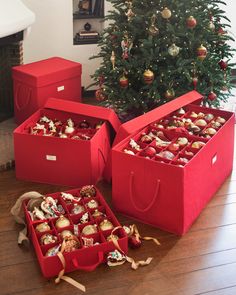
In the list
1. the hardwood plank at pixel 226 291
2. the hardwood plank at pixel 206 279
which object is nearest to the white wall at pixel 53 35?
the hardwood plank at pixel 206 279

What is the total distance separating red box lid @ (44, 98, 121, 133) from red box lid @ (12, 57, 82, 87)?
35cm

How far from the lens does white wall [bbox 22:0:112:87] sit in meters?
3.76

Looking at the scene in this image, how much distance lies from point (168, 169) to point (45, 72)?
1.44 meters

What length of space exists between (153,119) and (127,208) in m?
0.53

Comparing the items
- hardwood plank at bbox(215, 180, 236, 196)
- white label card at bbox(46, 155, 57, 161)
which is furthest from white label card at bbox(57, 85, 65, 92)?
hardwood plank at bbox(215, 180, 236, 196)

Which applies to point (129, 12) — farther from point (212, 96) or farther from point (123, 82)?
point (212, 96)

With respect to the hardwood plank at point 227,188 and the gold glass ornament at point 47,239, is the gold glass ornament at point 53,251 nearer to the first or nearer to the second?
the gold glass ornament at point 47,239

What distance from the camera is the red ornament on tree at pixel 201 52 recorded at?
117 inches

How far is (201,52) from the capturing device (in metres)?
2.97

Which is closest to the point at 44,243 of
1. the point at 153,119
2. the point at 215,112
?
the point at 153,119

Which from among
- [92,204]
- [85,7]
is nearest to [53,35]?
[85,7]

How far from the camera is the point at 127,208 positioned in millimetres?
2402

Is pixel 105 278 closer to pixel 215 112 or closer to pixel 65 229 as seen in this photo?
pixel 65 229

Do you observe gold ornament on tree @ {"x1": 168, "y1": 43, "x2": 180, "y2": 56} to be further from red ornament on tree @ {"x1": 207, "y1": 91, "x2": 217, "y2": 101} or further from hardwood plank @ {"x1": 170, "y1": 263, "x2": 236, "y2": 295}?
hardwood plank @ {"x1": 170, "y1": 263, "x2": 236, "y2": 295}
